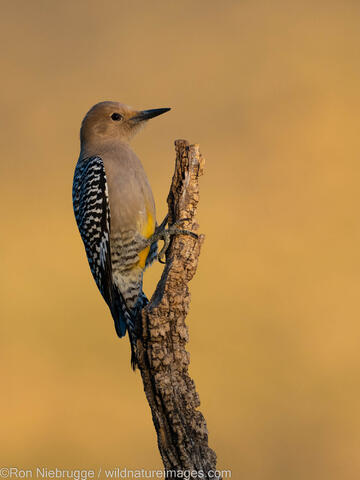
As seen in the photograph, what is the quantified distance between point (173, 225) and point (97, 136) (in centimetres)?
177

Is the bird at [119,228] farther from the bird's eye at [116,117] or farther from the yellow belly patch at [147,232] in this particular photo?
the bird's eye at [116,117]

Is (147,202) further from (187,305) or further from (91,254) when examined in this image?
(187,305)

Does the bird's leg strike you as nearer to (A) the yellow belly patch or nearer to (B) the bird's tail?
(A) the yellow belly patch

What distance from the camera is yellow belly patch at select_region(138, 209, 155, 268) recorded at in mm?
4941

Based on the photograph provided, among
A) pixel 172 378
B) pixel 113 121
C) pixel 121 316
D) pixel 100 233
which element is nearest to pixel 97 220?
pixel 100 233

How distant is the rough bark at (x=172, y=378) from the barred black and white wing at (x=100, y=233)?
1.22 m

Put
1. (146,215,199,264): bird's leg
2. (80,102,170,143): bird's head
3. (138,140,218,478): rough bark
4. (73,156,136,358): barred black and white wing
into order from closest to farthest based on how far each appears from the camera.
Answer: (138,140,218,478): rough bark, (146,215,199,264): bird's leg, (73,156,136,358): barred black and white wing, (80,102,170,143): bird's head

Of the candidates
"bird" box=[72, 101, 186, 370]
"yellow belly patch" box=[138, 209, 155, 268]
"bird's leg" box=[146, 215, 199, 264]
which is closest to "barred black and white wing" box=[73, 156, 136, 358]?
"bird" box=[72, 101, 186, 370]

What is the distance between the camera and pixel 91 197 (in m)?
5.02

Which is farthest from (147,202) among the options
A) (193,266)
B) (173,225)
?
(193,266)

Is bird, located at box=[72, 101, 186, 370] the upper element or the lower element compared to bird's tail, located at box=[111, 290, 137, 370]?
upper

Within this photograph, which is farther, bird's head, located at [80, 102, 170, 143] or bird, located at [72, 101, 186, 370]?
bird's head, located at [80, 102, 170, 143]

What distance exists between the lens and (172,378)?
353 cm

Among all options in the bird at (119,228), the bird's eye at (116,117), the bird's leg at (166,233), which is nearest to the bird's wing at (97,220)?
the bird at (119,228)
